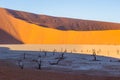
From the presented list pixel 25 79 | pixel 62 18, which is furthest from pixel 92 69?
pixel 62 18

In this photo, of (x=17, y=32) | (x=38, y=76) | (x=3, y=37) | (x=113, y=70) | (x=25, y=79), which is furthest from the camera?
(x=17, y=32)

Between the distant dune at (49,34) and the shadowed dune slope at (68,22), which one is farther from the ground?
the shadowed dune slope at (68,22)

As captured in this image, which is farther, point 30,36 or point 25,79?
point 30,36

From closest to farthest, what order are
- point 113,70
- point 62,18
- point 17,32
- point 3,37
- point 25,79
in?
point 25,79
point 113,70
point 3,37
point 17,32
point 62,18

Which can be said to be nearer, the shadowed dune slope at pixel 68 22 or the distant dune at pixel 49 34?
the distant dune at pixel 49 34

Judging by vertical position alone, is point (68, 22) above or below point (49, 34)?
above

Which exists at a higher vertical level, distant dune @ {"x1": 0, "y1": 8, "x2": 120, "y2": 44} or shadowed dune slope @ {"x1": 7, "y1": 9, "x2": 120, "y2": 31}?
shadowed dune slope @ {"x1": 7, "y1": 9, "x2": 120, "y2": 31}

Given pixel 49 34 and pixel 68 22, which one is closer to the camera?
pixel 49 34

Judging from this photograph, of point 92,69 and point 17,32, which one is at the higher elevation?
point 17,32

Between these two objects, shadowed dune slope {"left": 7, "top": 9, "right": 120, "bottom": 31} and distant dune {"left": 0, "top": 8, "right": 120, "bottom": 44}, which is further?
shadowed dune slope {"left": 7, "top": 9, "right": 120, "bottom": 31}

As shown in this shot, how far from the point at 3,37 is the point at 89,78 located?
44.6 metres

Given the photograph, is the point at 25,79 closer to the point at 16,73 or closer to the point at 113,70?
the point at 16,73

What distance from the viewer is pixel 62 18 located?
10125 centimetres

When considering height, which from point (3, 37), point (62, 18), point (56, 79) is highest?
point (62, 18)
